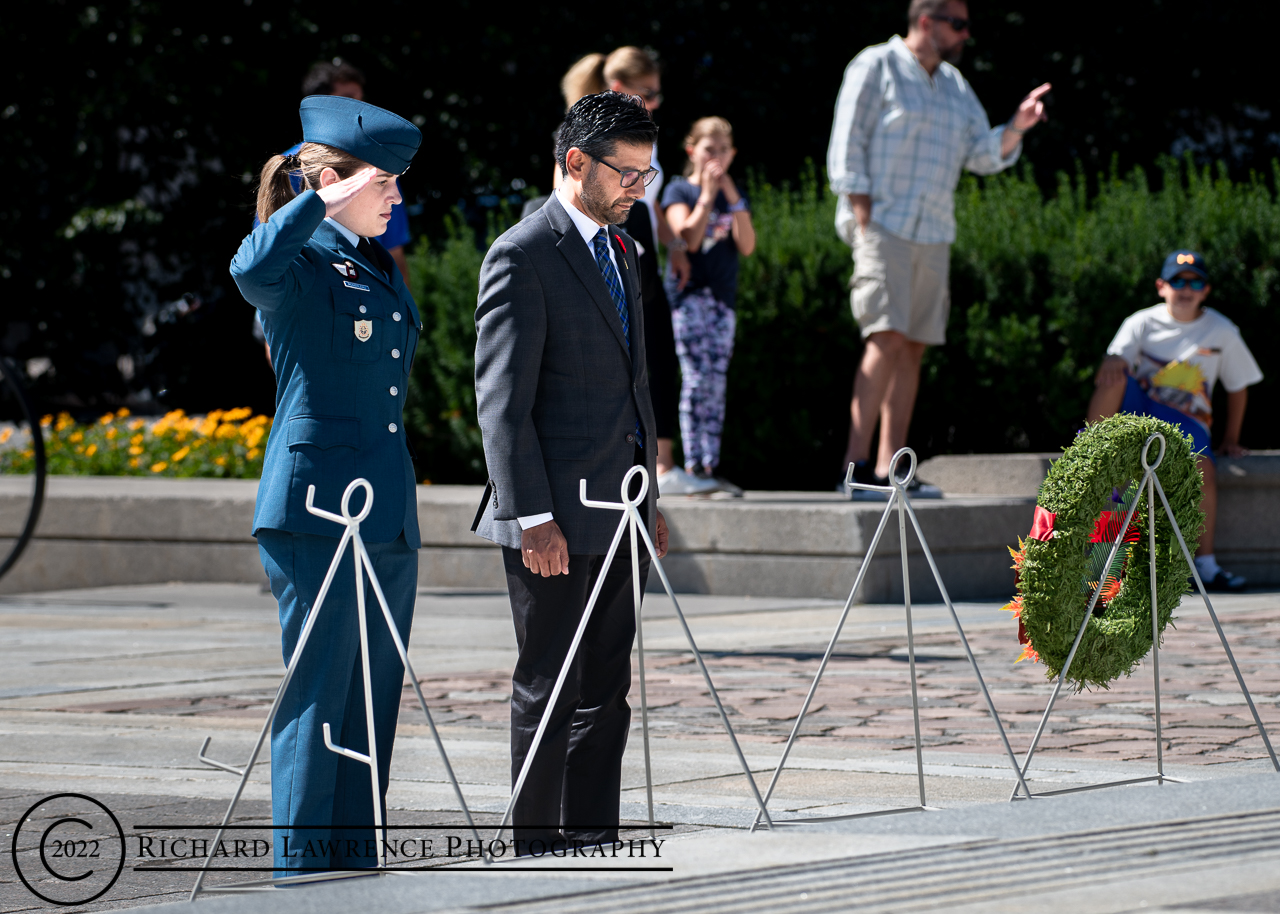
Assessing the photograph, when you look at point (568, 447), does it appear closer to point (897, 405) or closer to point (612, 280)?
point (612, 280)

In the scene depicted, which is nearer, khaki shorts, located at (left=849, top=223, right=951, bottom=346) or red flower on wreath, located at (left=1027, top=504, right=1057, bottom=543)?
red flower on wreath, located at (left=1027, top=504, right=1057, bottom=543)

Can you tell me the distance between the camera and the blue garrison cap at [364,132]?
3.50 metres

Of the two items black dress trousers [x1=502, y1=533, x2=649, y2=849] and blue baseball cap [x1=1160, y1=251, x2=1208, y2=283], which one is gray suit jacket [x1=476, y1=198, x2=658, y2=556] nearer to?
black dress trousers [x1=502, y1=533, x2=649, y2=849]

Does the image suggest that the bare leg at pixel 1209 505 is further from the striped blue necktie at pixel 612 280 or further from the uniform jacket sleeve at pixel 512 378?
the uniform jacket sleeve at pixel 512 378

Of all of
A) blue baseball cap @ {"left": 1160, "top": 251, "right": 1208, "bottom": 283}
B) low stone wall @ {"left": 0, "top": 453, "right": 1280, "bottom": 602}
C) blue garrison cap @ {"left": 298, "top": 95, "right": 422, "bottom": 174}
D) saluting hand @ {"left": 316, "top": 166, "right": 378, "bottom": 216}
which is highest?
blue baseball cap @ {"left": 1160, "top": 251, "right": 1208, "bottom": 283}

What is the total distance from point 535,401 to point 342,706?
0.76m

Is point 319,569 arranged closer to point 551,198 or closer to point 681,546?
point 551,198

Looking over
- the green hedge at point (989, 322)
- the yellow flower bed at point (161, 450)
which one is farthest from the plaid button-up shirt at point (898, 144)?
the yellow flower bed at point (161, 450)

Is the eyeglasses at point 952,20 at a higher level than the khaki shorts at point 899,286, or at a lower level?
higher

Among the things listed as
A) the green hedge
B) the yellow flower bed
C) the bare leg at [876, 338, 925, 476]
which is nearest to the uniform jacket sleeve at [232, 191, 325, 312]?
the bare leg at [876, 338, 925, 476]

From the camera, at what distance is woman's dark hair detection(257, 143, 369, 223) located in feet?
11.6

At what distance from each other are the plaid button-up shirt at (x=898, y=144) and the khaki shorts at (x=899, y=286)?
8cm

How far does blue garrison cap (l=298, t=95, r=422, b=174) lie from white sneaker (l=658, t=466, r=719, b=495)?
5748mm

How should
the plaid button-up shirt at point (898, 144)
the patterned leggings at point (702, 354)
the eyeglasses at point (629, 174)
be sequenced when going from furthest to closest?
the patterned leggings at point (702, 354), the plaid button-up shirt at point (898, 144), the eyeglasses at point (629, 174)
